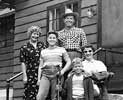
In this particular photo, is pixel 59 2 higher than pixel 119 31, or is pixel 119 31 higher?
pixel 59 2

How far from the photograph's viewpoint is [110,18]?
7848 millimetres

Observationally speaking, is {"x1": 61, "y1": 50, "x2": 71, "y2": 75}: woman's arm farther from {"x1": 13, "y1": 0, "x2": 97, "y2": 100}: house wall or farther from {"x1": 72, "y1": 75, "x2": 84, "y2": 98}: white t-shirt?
{"x1": 13, "y1": 0, "x2": 97, "y2": 100}: house wall

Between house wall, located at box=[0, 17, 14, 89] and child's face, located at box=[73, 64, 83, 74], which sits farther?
house wall, located at box=[0, 17, 14, 89]

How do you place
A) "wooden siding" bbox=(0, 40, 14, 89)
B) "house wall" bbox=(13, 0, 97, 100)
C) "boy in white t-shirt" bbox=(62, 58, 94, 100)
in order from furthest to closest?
"wooden siding" bbox=(0, 40, 14, 89), "house wall" bbox=(13, 0, 97, 100), "boy in white t-shirt" bbox=(62, 58, 94, 100)

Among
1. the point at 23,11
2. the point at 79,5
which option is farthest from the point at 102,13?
the point at 23,11

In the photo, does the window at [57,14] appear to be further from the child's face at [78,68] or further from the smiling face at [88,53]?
the child's face at [78,68]

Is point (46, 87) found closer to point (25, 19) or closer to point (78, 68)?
point (78, 68)

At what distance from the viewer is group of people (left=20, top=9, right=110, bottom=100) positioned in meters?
5.04

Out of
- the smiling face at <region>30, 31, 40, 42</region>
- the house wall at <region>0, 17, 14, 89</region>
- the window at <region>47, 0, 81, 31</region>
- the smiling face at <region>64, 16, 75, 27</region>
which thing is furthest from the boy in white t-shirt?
the house wall at <region>0, 17, 14, 89</region>

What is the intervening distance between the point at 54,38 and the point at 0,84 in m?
7.76

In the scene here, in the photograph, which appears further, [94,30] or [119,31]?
[94,30]

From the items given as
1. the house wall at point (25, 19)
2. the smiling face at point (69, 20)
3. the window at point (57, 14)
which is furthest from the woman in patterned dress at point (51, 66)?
the house wall at point (25, 19)

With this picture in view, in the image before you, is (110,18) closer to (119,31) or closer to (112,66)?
(119,31)

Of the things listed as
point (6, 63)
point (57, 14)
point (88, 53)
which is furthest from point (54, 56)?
point (6, 63)
